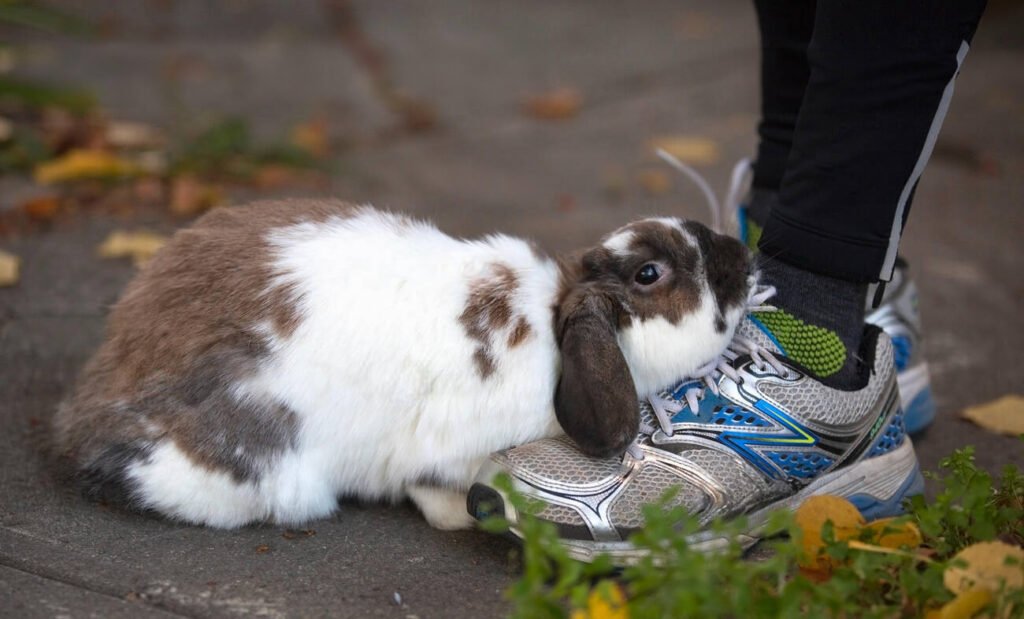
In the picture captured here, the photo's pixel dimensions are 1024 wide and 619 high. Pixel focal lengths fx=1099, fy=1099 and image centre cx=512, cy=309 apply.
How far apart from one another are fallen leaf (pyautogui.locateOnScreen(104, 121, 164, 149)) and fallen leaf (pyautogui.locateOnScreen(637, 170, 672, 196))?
1.79 metres

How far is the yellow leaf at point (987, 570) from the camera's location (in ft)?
5.27

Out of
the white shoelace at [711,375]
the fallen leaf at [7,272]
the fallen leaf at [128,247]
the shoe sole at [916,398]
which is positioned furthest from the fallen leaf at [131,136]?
the shoe sole at [916,398]

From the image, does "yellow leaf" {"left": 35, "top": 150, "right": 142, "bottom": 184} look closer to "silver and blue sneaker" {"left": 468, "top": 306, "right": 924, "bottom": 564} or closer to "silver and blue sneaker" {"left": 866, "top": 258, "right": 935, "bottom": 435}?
"silver and blue sneaker" {"left": 468, "top": 306, "right": 924, "bottom": 564}

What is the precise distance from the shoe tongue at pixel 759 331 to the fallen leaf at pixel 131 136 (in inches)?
105

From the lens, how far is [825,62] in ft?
6.39

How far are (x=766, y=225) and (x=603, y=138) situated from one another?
2514mm

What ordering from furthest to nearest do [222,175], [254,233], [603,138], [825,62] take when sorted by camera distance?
[603,138], [222,175], [254,233], [825,62]

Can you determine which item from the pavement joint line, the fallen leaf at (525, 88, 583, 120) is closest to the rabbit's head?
the pavement joint line

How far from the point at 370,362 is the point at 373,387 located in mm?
45

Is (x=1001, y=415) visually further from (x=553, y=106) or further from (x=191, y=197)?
(x=553, y=106)

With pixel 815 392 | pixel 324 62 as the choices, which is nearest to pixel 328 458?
pixel 815 392

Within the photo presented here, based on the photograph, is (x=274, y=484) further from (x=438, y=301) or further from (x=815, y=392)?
(x=815, y=392)

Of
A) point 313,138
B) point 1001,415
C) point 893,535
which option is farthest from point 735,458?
point 313,138

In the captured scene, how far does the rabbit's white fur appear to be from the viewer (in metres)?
1.95
